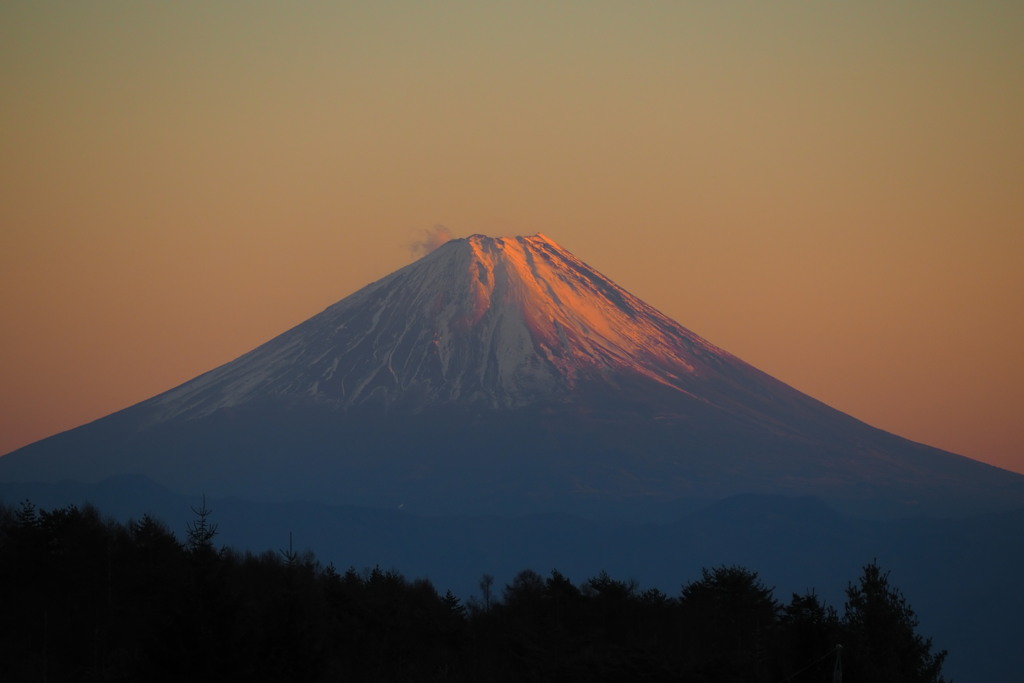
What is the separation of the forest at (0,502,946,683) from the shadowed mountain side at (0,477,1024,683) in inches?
2999

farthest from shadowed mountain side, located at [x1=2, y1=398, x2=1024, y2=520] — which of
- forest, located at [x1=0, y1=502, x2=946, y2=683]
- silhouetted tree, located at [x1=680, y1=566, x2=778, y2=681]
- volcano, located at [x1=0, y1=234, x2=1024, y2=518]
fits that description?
silhouetted tree, located at [x1=680, y1=566, x2=778, y2=681]

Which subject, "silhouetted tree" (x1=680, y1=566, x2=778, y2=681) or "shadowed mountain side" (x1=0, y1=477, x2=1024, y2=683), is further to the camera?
"shadowed mountain side" (x1=0, y1=477, x2=1024, y2=683)

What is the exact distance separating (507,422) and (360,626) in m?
96.3

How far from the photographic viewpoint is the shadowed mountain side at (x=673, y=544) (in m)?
132

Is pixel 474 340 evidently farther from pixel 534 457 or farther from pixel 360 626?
pixel 360 626

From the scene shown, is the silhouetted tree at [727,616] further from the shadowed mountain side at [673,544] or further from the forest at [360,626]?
the shadowed mountain side at [673,544]

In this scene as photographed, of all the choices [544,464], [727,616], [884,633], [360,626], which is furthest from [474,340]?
[884,633]

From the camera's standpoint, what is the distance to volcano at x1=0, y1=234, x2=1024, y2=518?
450ft

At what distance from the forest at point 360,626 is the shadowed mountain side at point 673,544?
7617 cm

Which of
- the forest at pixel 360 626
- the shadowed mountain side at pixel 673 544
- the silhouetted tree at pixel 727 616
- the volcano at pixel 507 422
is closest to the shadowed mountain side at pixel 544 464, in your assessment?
the volcano at pixel 507 422

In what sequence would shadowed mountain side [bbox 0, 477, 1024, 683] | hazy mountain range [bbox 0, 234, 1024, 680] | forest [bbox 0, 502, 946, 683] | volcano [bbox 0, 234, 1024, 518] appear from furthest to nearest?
volcano [bbox 0, 234, 1024, 518], hazy mountain range [bbox 0, 234, 1024, 680], shadowed mountain side [bbox 0, 477, 1024, 683], forest [bbox 0, 502, 946, 683]

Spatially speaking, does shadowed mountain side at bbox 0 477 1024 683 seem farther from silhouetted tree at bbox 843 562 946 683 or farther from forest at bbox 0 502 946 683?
silhouetted tree at bbox 843 562 946 683

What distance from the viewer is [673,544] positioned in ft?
437

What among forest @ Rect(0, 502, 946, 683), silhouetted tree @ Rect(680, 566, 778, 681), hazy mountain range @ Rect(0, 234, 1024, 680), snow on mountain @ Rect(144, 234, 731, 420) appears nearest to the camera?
forest @ Rect(0, 502, 946, 683)
